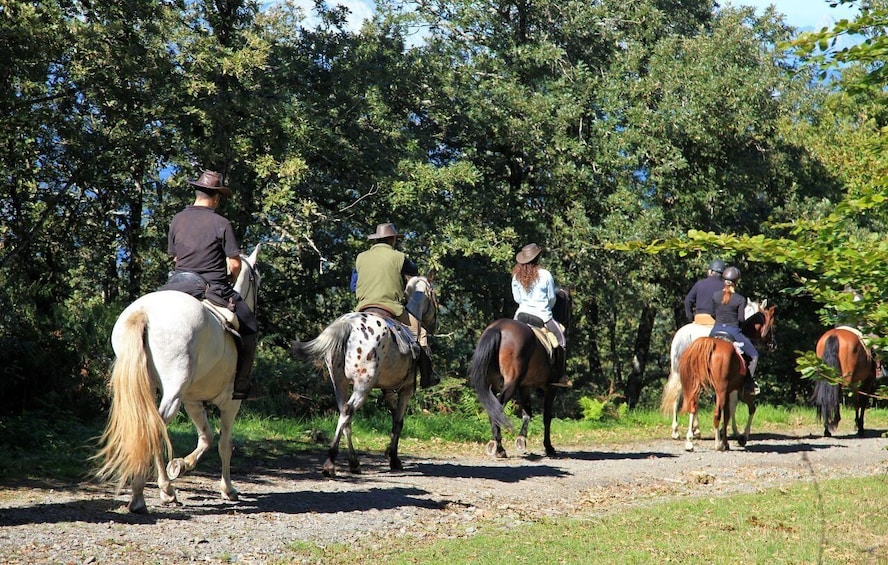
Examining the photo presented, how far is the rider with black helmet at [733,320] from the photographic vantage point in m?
16.2

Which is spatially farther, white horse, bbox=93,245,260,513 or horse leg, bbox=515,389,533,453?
horse leg, bbox=515,389,533,453

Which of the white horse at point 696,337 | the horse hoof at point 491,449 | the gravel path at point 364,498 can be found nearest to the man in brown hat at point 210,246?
the gravel path at point 364,498

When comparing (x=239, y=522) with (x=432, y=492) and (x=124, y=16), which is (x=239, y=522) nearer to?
(x=432, y=492)

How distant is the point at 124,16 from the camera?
15.0 m

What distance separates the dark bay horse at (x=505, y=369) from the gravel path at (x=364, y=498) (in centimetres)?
50

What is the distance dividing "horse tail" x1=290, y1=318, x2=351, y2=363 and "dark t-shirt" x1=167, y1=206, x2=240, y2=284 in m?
2.31

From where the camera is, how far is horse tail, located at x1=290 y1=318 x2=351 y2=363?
11.3m

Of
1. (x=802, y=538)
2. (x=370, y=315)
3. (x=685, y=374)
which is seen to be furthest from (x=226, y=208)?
(x=802, y=538)

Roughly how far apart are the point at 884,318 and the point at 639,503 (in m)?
5.20

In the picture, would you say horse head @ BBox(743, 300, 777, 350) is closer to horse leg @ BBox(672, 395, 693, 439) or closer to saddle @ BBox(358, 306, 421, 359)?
horse leg @ BBox(672, 395, 693, 439)

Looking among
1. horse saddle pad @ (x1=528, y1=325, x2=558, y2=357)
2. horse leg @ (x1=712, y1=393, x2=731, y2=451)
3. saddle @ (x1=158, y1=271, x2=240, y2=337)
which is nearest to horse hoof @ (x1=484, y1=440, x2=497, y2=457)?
horse saddle pad @ (x1=528, y1=325, x2=558, y2=357)

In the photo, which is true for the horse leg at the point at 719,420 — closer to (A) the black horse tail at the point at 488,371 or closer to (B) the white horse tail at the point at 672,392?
(B) the white horse tail at the point at 672,392

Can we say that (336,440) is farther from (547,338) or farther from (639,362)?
(639,362)

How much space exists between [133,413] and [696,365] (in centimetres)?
968
